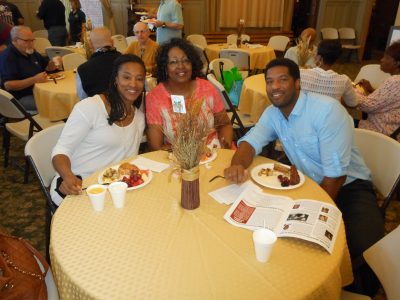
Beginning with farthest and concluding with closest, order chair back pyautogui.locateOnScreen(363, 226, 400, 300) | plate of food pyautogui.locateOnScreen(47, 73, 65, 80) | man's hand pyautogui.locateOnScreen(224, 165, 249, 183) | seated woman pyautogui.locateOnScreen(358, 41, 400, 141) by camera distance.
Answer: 1. plate of food pyautogui.locateOnScreen(47, 73, 65, 80)
2. seated woman pyautogui.locateOnScreen(358, 41, 400, 141)
3. man's hand pyautogui.locateOnScreen(224, 165, 249, 183)
4. chair back pyautogui.locateOnScreen(363, 226, 400, 300)

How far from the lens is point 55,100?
313cm

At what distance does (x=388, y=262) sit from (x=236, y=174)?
0.70 metres

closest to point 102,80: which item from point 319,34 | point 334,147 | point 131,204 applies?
point 131,204

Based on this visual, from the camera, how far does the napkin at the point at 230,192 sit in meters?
1.44

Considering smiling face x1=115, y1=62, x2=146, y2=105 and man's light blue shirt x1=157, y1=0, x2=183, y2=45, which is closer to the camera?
smiling face x1=115, y1=62, x2=146, y2=105

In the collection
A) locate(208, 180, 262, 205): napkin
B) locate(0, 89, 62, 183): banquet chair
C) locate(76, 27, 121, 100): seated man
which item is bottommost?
locate(0, 89, 62, 183): banquet chair

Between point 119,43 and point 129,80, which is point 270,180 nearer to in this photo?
point 129,80

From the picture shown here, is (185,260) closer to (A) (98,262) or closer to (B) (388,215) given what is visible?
(A) (98,262)

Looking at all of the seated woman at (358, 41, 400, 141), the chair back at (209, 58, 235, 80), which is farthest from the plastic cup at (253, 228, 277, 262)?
the chair back at (209, 58, 235, 80)

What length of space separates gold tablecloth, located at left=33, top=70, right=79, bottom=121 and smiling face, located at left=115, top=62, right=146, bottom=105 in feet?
4.75

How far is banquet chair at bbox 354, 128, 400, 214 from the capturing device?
5.66 ft

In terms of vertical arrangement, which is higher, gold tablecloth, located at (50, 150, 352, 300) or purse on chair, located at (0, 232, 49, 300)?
gold tablecloth, located at (50, 150, 352, 300)

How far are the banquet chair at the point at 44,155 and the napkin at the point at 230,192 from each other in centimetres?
86

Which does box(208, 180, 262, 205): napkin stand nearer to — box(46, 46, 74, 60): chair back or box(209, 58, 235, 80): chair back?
box(209, 58, 235, 80): chair back
